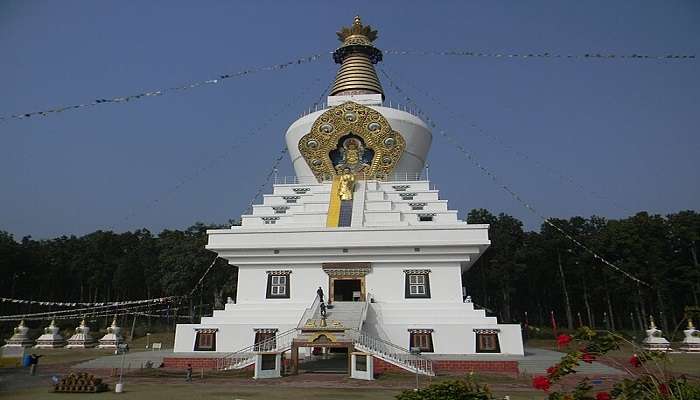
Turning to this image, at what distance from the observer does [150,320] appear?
44.1 meters

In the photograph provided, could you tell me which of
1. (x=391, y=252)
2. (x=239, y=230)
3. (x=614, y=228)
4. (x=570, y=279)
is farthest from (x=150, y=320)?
(x=614, y=228)

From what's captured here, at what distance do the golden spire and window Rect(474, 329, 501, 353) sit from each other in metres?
16.2

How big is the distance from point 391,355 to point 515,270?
26.0 meters

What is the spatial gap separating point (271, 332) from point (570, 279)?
30.7 m

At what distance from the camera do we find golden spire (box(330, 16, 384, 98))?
28875 millimetres

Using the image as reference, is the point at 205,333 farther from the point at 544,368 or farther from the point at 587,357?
the point at 587,357

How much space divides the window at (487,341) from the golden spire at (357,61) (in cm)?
1617

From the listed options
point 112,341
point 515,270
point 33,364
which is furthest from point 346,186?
A: point 515,270

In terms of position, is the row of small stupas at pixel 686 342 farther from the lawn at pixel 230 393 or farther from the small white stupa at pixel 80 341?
the small white stupa at pixel 80 341

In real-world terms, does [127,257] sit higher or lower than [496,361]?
higher

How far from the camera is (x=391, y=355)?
15.5 meters

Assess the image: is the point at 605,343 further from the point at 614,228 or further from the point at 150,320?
the point at 150,320

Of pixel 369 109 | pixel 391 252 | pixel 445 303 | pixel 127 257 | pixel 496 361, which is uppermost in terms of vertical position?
pixel 369 109

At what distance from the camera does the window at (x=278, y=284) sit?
63.6 feet
